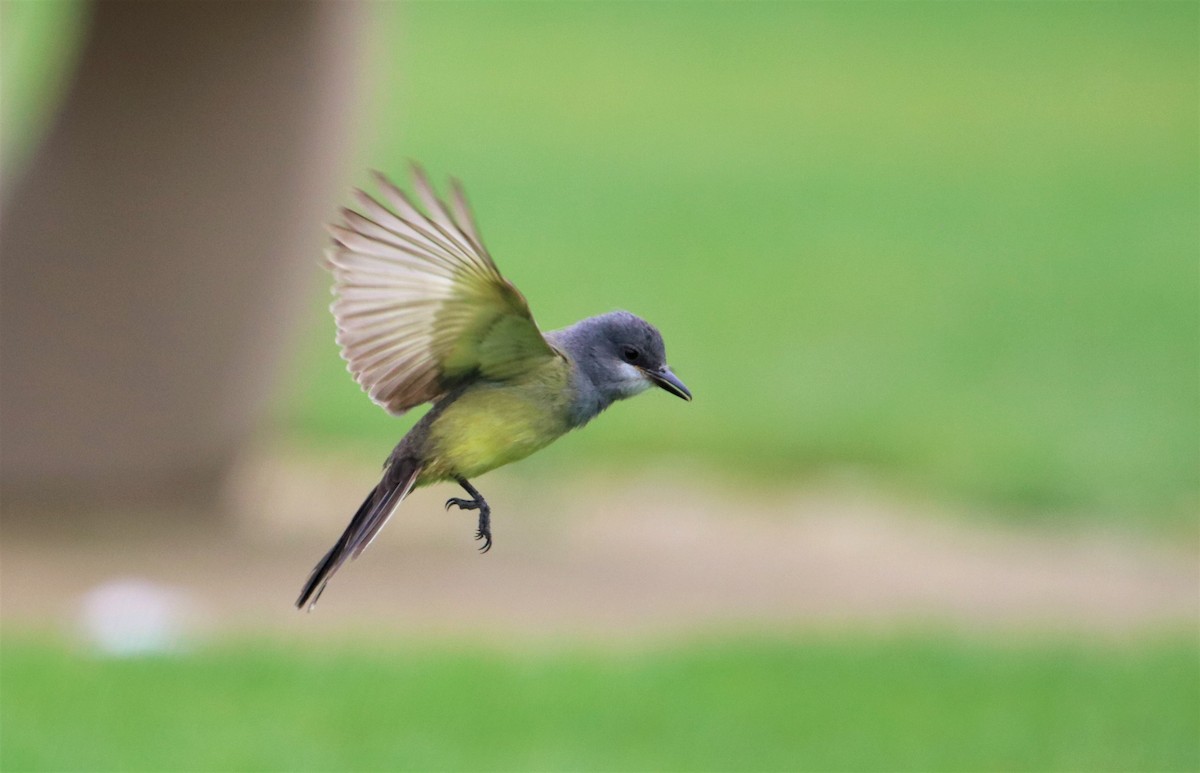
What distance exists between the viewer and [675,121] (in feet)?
125

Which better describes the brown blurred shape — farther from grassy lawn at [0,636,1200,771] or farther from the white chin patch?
the white chin patch

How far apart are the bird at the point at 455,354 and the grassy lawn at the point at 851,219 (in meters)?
14.5

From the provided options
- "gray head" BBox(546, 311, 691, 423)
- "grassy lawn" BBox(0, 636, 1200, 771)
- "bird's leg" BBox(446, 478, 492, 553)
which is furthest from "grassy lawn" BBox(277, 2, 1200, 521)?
"gray head" BBox(546, 311, 691, 423)

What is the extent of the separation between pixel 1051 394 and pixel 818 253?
7.47 m

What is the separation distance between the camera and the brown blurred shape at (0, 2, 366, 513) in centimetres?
1243

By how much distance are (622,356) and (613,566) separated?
44.1 feet

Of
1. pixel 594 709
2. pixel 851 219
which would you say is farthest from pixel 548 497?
pixel 851 219

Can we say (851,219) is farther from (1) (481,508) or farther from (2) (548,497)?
(1) (481,508)

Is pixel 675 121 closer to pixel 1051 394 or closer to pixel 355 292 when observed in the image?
pixel 1051 394

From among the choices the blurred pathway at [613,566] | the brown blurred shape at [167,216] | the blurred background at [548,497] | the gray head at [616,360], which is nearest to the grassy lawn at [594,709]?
the blurred background at [548,497]

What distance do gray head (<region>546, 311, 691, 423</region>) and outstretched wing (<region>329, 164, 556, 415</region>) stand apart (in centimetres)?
6

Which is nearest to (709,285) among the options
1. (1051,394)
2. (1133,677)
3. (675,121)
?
(1051,394)

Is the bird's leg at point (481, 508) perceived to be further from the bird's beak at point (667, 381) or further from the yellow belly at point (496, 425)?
the bird's beak at point (667, 381)

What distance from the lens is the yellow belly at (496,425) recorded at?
2.71m
